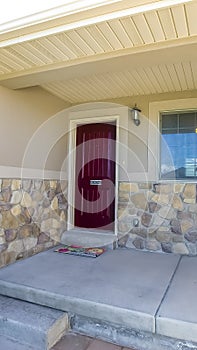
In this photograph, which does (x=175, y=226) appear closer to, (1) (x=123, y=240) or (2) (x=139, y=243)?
(2) (x=139, y=243)

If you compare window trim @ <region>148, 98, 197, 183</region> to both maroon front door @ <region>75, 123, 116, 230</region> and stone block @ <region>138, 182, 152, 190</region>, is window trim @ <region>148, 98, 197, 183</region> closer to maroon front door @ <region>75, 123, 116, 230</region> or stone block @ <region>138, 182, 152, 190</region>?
stone block @ <region>138, 182, 152, 190</region>

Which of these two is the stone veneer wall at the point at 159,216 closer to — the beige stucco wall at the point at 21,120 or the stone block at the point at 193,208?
the stone block at the point at 193,208

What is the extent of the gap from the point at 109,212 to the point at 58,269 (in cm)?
155

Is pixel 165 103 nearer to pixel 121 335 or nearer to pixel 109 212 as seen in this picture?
pixel 109 212

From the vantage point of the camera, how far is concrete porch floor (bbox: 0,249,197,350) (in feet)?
6.70

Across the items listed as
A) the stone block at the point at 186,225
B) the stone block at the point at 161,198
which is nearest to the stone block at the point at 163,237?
the stone block at the point at 186,225

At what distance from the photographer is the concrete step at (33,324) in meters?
2.05

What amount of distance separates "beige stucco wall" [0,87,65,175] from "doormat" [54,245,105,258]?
1.26m

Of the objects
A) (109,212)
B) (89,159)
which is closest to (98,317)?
(109,212)

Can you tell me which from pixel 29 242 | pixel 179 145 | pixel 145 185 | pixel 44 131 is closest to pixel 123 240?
pixel 145 185

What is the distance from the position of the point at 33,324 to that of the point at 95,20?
2.43 meters

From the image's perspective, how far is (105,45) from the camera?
243cm

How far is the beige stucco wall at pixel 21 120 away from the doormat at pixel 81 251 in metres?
1.26

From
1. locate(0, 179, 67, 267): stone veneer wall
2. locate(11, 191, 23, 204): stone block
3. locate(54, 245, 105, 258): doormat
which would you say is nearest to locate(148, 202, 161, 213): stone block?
locate(54, 245, 105, 258): doormat
